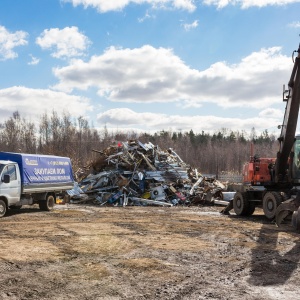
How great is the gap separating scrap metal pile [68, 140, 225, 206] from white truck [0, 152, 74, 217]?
18.3ft

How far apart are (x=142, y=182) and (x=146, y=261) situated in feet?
57.3

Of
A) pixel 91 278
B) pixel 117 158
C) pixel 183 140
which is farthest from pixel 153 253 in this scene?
pixel 183 140

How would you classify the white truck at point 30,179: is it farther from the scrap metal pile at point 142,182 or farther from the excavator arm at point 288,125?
the excavator arm at point 288,125

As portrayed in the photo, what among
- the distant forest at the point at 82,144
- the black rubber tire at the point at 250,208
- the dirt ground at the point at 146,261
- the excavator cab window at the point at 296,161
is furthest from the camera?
the distant forest at the point at 82,144

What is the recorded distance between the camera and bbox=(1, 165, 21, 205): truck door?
53.3 ft

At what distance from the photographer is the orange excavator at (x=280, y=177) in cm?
1504

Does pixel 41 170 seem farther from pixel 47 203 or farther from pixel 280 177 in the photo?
pixel 280 177

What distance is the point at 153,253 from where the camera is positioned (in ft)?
32.4

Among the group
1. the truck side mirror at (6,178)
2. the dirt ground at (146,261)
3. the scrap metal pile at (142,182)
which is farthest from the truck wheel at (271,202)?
the truck side mirror at (6,178)

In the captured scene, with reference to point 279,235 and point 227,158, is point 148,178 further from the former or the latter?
point 227,158

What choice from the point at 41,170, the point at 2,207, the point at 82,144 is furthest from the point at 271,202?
the point at 82,144

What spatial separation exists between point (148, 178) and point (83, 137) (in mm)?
58232

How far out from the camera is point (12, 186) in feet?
54.5

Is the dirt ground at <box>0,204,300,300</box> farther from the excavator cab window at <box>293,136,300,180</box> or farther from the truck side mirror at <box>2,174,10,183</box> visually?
the excavator cab window at <box>293,136,300,180</box>
